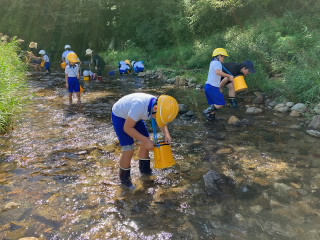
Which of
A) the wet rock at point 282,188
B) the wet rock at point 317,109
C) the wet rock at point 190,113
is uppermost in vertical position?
the wet rock at point 317,109

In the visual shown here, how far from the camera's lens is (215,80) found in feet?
20.9

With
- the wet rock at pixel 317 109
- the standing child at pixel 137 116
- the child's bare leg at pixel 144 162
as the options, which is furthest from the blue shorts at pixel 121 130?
the wet rock at pixel 317 109

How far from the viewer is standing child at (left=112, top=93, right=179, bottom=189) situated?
319 cm

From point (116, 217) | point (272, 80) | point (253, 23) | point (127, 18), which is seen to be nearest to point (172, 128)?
point (116, 217)

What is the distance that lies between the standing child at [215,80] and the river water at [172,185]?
16.1 inches

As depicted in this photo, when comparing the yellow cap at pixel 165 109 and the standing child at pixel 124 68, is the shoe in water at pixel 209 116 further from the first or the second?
the standing child at pixel 124 68

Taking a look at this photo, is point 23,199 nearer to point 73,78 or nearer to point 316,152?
point 316,152

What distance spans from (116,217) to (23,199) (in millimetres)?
1219

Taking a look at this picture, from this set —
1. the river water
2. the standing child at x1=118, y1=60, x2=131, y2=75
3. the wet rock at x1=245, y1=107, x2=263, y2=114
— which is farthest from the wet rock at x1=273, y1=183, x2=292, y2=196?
the standing child at x1=118, y1=60, x2=131, y2=75

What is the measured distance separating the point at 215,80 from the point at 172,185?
127 inches

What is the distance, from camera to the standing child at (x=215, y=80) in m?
6.24

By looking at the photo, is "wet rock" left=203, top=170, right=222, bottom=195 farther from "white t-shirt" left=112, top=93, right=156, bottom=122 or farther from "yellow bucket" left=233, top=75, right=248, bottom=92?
"yellow bucket" left=233, top=75, right=248, bottom=92

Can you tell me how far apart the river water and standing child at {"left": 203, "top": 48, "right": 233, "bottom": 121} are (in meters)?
0.41

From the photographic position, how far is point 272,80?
28.1ft
